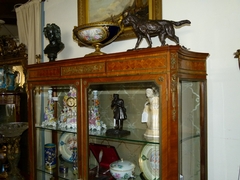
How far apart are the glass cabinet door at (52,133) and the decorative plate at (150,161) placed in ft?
1.81

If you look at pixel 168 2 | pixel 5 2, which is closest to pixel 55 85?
pixel 168 2

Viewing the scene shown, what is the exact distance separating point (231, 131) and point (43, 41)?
1.85 metres

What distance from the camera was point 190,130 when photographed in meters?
1.29

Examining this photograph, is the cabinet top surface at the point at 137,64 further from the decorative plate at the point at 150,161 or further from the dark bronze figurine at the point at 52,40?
the decorative plate at the point at 150,161

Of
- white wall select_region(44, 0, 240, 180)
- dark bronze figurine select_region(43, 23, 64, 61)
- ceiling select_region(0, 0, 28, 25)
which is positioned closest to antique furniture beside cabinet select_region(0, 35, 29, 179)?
ceiling select_region(0, 0, 28, 25)

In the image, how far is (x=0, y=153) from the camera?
7.43 ft

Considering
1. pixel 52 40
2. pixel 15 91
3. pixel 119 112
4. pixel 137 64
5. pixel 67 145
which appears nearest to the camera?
pixel 137 64

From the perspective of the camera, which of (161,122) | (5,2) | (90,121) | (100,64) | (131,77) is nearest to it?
(161,122)

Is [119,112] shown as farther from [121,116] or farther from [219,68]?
[219,68]

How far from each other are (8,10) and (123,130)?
2048 millimetres

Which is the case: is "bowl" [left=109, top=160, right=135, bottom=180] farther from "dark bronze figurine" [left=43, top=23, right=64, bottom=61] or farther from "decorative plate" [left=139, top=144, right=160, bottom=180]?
"dark bronze figurine" [left=43, top=23, right=64, bottom=61]

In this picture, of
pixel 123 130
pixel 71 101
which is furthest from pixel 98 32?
pixel 123 130

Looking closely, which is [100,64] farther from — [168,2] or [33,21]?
[33,21]

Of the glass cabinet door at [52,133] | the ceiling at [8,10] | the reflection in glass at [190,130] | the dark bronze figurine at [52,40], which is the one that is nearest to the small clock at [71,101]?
the glass cabinet door at [52,133]
